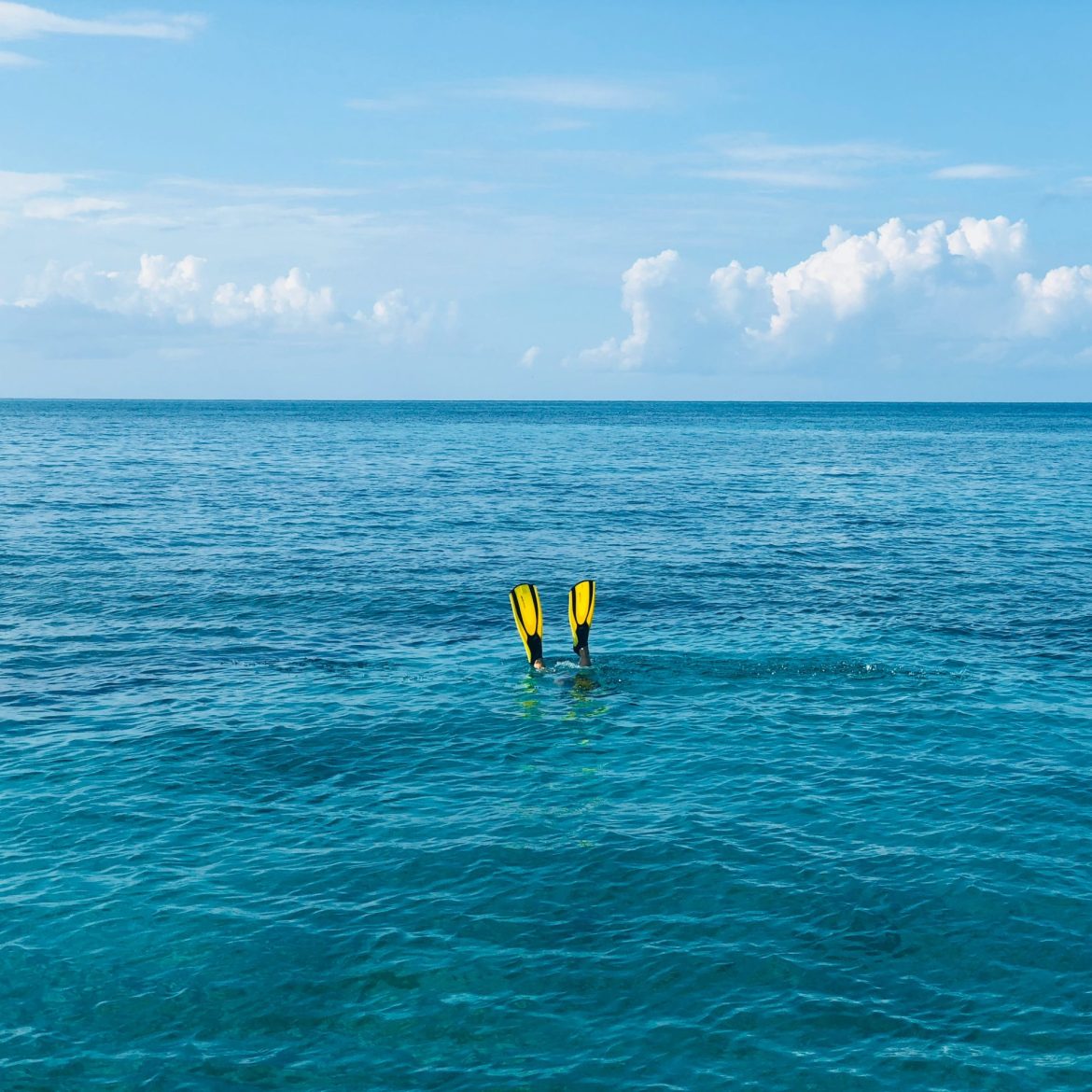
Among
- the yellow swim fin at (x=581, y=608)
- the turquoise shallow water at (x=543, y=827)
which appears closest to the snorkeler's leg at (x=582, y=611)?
the yellow swim fin at (x=581, y=608)

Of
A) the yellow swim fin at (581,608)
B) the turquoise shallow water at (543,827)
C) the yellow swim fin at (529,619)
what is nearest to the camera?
the turquoise shallow water at (543,827)

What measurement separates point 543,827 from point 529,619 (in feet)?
42.0

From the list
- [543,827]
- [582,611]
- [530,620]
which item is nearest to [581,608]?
[582,611]

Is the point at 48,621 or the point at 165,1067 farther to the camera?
the point at 48,621

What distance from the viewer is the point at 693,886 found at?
Result: 2278cm

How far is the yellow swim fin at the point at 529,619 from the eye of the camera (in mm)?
37531

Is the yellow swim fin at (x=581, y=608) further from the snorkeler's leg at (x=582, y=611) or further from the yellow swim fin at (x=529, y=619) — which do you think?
the yellow swim fin at (x=529, y=619)

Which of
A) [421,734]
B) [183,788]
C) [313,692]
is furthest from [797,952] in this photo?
[313,692]

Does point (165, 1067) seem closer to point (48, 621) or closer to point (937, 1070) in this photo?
point (937, 1070)

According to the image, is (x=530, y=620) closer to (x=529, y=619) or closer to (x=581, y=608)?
(x=529, y=619)

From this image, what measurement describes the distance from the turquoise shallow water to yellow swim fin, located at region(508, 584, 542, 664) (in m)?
1.17

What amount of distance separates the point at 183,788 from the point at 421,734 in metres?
7.20

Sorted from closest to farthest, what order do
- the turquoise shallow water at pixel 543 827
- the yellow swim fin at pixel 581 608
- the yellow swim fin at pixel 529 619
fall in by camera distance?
1. the turquoise shallow water at pixel 543 827
2. the yellow swim fin at pixel 581 608
3. the yellow swim fin at pixel 529 619

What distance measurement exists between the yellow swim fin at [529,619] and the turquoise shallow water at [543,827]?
3.85 ft
